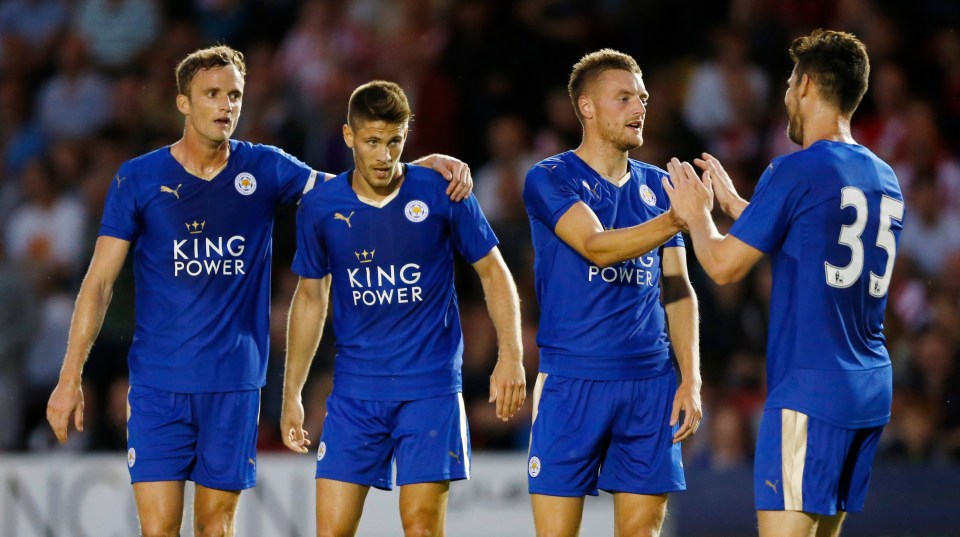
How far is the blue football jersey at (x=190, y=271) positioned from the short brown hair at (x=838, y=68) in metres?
2.66

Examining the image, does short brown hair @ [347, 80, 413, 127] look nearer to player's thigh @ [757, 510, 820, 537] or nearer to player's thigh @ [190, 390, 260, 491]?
player's thigh @ [190, 390, 260, 491]

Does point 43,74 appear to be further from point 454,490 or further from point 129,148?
point 454,490

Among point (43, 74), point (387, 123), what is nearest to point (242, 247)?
point (387, 123)

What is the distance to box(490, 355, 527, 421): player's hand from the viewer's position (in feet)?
20.0

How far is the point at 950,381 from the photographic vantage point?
388 inches

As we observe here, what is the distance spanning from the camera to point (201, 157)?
654cm

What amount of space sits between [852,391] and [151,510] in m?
3.15

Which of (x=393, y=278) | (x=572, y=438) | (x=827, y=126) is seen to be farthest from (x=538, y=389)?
(x=827, y=126)

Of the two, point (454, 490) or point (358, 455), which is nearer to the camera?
point (358, 455)

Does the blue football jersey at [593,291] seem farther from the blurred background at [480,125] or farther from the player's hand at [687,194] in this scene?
the blurred background at [480,125]

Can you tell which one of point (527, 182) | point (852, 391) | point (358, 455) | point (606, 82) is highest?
point (606, 82)

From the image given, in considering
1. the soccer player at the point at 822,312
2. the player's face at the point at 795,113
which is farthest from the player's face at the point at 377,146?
the player's face at the point at 795,113

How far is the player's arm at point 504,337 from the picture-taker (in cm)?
611

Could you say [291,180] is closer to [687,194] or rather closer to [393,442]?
[393,442]
